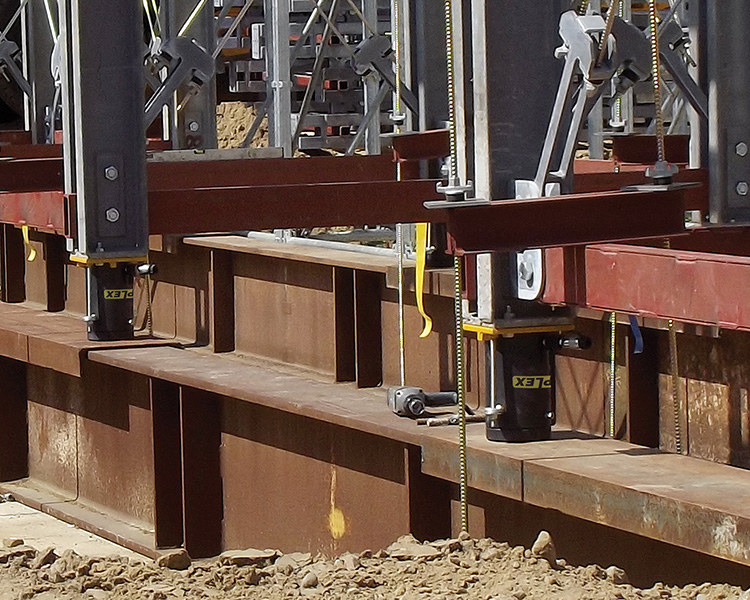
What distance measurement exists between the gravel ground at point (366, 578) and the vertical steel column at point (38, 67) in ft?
34.6

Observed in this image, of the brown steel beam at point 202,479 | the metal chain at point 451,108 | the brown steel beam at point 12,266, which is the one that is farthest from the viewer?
the brown steel beam at point 12,266

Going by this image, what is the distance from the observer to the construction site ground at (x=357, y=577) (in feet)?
18.3

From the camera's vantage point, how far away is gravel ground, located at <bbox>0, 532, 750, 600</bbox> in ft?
18.3

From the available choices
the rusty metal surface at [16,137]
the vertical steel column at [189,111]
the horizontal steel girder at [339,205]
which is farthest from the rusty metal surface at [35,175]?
the rusty metal surface at [16,137]

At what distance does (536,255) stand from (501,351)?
52 centimetres

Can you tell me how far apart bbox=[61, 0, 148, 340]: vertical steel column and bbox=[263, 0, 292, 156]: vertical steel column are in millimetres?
3132

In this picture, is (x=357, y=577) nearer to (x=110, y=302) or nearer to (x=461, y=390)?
(x=461, y=390)

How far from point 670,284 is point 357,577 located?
1.64 metres

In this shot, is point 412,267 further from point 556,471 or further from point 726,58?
point 556,471

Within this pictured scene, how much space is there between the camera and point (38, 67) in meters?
16.4

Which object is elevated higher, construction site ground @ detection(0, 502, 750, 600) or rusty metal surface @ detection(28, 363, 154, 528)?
construction site ground @ detection(0, 502, 750, 600)

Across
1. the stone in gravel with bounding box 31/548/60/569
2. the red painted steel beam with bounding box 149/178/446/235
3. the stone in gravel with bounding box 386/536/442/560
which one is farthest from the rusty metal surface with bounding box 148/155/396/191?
the stone in gravel with bounding box 386/536/442/560

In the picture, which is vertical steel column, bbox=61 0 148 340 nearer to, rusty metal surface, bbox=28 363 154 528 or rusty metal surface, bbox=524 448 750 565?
rusty metal surface, bbox=524 448 750 565

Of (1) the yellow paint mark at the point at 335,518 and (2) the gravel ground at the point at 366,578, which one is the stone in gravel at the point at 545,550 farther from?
(1) the yellow paint mark at the point at 335,518
